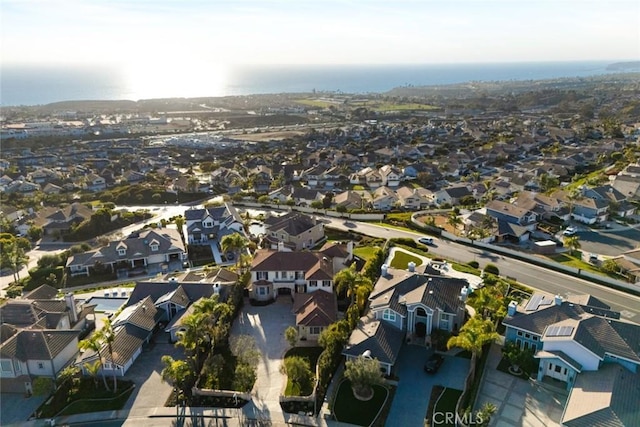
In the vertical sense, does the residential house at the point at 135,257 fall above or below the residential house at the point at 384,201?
above

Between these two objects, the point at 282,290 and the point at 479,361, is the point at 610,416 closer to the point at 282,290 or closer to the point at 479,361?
the point at 479,361

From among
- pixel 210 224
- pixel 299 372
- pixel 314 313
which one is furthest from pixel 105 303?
pixel 299 372

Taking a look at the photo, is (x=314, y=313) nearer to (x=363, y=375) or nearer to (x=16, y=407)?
(x=363, y=375)

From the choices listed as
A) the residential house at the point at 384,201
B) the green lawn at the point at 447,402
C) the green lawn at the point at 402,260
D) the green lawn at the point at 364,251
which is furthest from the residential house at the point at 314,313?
the residential house at the point at 384,201

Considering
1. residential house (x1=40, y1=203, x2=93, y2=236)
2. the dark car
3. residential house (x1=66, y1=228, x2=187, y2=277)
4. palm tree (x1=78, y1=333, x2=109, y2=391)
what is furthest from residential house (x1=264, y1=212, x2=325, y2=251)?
residential house (x1=40, y1=203, x2=93, y2=236)

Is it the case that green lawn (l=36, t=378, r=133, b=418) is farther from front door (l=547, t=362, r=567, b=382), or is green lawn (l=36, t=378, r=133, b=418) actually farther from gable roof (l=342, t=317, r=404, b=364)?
front door (l=547, t=362, r=567, b=382)

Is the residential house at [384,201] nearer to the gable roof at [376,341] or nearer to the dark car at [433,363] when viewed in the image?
the gable roof at [376,341]
